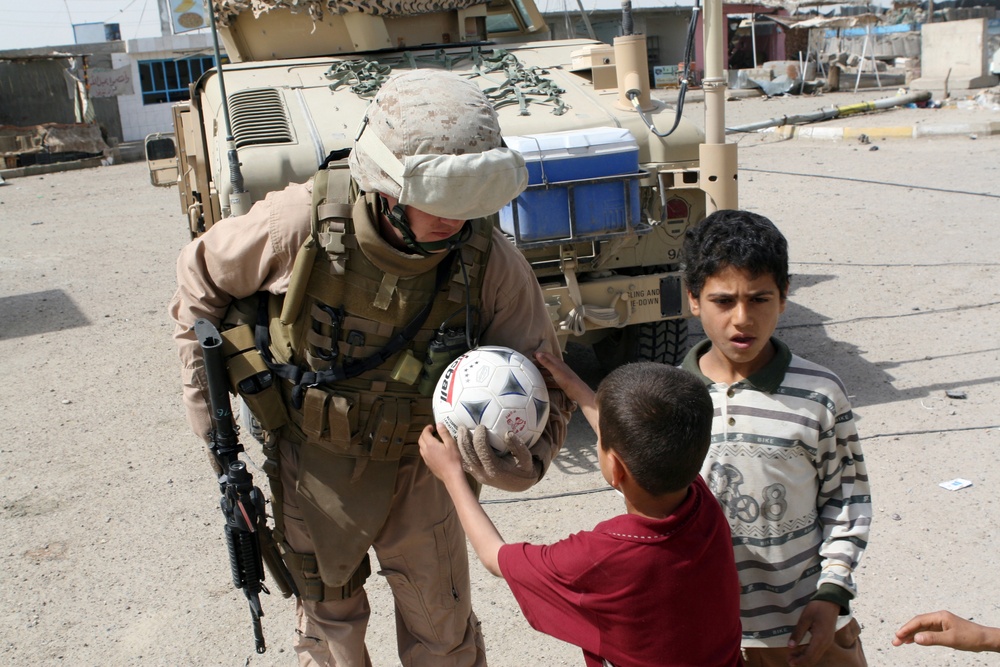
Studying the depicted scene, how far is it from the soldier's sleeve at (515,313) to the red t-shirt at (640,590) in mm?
646

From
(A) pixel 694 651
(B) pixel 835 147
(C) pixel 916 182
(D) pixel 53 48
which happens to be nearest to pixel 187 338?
(A) pixel 694 651

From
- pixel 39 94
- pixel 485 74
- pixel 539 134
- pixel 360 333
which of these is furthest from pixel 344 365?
pixel 39 94

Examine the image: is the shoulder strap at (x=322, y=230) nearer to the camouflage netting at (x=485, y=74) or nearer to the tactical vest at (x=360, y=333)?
the tactical vest at (x=360, y=333)

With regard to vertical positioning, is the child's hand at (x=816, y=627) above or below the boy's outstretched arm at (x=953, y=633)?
below

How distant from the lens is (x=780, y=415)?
196 centimetres

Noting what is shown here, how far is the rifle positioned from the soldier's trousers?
12 cm

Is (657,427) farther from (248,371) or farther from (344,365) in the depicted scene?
(248,371)

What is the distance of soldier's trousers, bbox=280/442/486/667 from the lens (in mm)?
2529

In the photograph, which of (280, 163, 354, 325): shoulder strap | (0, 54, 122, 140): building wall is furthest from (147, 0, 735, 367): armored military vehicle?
(0, 54, 122, 140): building wall

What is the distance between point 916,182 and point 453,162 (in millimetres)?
9989

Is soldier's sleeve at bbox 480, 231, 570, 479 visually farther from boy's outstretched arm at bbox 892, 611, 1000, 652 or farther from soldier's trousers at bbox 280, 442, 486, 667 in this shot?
boy's outstretched arm at bbox 892, 611, 1000, 652

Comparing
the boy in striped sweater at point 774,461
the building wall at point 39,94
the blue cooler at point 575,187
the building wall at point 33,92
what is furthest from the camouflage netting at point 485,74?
the building wall at point 33,92

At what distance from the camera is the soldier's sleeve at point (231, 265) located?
226cm

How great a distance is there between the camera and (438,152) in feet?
6.51
